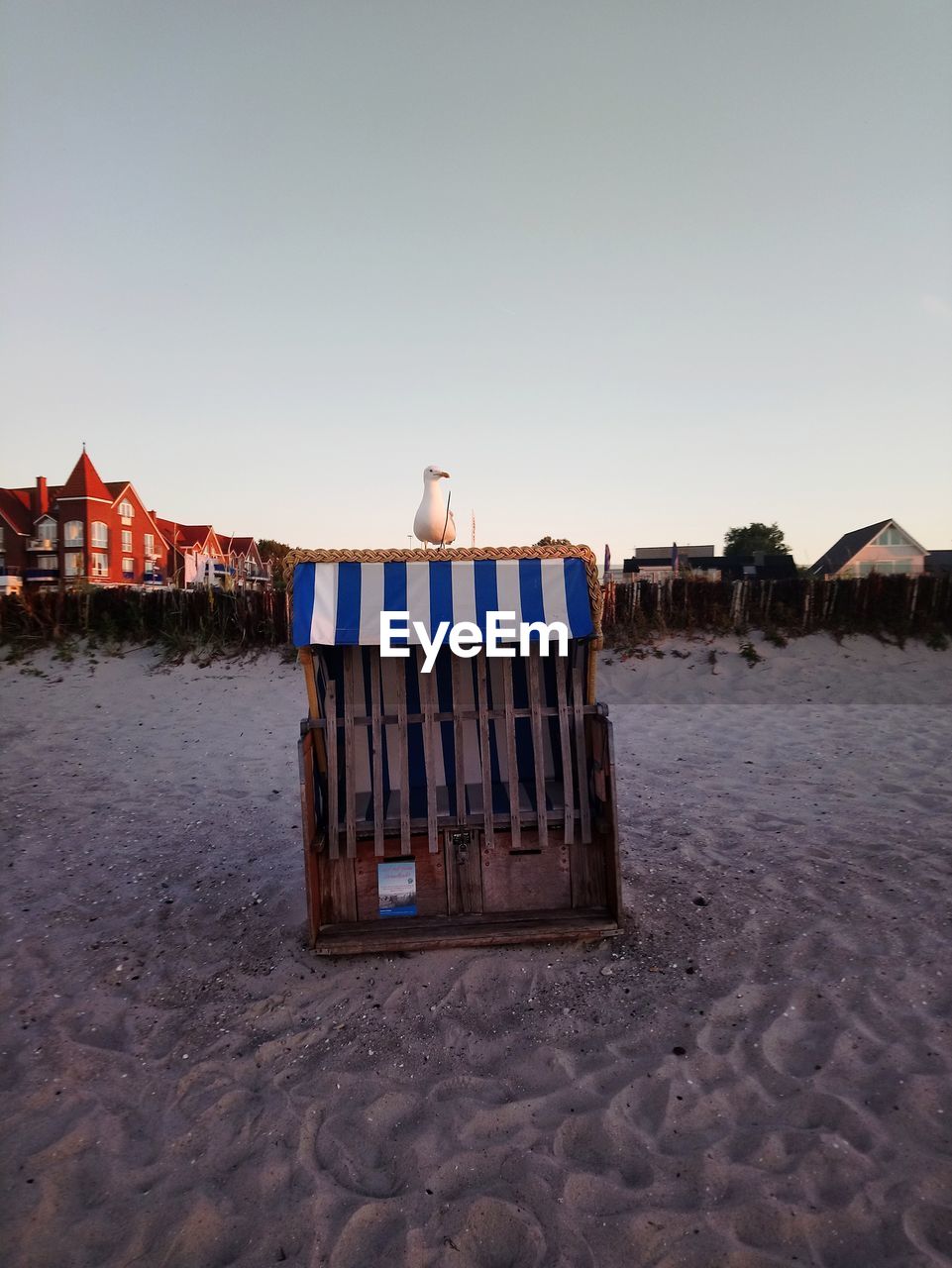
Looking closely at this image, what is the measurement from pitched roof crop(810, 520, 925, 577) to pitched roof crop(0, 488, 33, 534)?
48582mm

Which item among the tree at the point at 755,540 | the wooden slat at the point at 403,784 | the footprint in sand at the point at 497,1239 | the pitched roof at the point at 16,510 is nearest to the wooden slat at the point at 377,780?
the wooden slat at the point at 403,784

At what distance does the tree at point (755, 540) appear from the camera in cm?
6719

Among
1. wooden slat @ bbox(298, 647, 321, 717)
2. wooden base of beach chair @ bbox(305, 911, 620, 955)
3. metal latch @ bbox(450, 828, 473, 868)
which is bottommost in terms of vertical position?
wooden base of beach chair @ bbox(305, 911, 620, 955)

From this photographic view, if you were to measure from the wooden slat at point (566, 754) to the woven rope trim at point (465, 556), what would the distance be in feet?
1.30

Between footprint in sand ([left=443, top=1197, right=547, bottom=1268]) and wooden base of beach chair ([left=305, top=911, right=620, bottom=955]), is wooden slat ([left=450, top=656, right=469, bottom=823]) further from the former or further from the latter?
footprint in sand ([left=443, top=1197, right=547, bottom=1268])

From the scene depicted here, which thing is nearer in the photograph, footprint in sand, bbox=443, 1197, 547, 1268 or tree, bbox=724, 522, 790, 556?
footprint in sand, bbox=443, 1197, 547, 1268

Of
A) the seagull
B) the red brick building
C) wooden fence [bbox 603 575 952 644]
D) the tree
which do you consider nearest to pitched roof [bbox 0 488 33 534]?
the red brick building

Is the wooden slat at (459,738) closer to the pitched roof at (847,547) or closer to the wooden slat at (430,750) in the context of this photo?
the wooden slat at (430,750)

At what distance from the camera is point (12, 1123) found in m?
2.73

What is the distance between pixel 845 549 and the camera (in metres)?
41.0

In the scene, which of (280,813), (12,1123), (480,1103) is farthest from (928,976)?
(280,813)

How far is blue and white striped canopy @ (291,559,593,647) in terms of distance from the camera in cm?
387

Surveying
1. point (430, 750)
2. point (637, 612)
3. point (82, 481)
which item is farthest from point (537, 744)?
point (82, 481)

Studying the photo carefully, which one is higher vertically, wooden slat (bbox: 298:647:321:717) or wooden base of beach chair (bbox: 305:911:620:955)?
wooden slat (bbox: 298:647:321:717)
